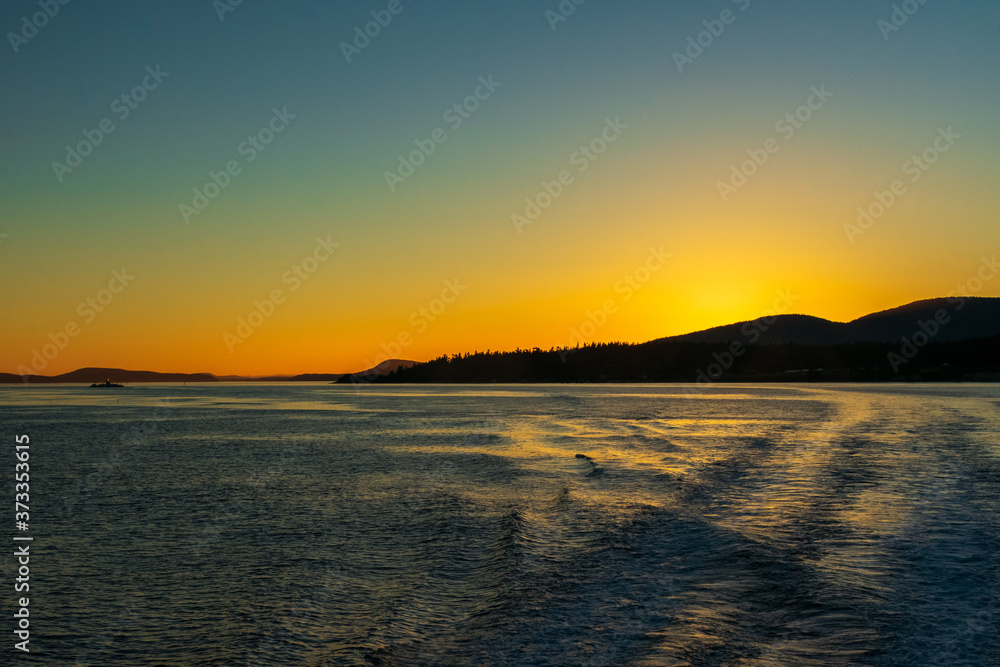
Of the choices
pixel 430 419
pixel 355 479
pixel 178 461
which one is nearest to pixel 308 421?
pixel 430 419

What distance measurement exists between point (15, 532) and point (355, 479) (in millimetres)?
11770

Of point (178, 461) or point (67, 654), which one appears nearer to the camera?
point (67, 654)

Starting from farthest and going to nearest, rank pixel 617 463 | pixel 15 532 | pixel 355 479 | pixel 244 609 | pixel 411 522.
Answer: pixel 617 463 < pixel 355 479 < pixel 411 522 < pixel 15 532 < pixel 244 609

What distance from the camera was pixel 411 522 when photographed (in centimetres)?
1927

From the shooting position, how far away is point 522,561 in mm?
15031

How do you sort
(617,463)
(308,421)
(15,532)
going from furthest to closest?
(308,421), (617,463), (15,532)

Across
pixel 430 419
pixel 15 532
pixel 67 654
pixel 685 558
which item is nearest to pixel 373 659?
pixel 67 654

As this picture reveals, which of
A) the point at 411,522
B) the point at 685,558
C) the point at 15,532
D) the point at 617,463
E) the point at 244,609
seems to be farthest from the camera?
the point at 617,463

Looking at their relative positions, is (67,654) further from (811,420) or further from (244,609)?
(811,420)

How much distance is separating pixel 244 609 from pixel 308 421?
188 feet

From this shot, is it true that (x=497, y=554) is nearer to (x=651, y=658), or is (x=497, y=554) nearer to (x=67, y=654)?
(x=651, y=658)

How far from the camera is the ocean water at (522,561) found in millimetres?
10219

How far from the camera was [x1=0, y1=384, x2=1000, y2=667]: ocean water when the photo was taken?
33.5ft

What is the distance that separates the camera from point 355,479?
2752cm
